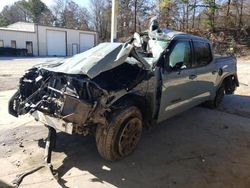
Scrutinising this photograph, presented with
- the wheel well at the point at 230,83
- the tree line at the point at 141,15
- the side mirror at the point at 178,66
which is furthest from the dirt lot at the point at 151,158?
the tree line at the point at 141,15

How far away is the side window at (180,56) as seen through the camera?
17.6 feet

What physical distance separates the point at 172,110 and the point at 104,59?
5.81ft

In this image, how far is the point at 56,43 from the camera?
40688 millimetres

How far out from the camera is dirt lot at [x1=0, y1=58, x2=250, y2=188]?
4109mm

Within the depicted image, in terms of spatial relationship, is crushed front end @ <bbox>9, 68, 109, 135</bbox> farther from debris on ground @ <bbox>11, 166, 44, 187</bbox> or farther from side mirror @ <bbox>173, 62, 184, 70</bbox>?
side mirror @ <bbox>173, 62, 184, 70</bbox>

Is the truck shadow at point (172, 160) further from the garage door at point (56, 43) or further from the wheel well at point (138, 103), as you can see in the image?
the garage door at point (56, 43)

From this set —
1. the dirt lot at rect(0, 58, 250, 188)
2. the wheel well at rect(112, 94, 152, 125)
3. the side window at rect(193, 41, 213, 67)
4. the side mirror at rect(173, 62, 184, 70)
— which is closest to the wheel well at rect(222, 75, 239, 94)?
the side window at rect(193, 41, 213, 67)

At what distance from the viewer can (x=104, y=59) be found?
176 inches

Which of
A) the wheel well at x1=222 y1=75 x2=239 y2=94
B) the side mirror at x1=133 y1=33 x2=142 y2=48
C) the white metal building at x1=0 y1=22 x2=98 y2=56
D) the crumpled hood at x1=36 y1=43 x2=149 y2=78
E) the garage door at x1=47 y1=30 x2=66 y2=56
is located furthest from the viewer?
the garage door at x1=47 y1=30 x2=66 y2=56

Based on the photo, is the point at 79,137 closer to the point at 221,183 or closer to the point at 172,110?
the point at 172,110

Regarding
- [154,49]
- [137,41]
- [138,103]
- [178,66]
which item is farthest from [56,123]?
[137,41]

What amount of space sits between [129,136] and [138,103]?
0.55 m

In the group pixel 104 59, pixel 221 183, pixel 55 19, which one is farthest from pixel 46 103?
pixel 55 19

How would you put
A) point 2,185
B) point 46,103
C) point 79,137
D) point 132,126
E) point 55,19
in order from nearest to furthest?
point 2,185 < point 46,103 < point 132,126 < point 79,137 < point 55,19
